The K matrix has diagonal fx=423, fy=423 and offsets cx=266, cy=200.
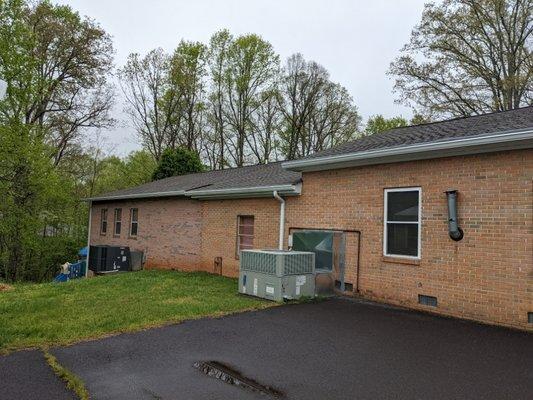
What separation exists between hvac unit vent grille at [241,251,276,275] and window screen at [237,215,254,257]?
2.84 m

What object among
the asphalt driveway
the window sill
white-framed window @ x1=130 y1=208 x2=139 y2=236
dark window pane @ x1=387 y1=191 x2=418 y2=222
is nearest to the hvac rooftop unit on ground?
the asphalt driveway

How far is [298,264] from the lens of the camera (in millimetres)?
9141

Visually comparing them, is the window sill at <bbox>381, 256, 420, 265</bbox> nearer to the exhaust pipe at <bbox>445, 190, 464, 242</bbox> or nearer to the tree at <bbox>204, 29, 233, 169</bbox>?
the exhaust pipe at <bbox>445, 190, 464, 242</bbox>

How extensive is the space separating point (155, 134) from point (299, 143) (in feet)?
37.5

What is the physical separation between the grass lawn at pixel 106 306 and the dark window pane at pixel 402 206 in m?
3.19

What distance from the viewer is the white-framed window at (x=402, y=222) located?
8.42m

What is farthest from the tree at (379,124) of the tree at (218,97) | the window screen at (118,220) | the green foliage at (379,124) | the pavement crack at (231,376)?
the pavement crack at (231,376)

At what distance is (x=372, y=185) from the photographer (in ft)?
30.2

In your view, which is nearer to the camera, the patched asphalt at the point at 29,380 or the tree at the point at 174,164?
the patched asphalt at the point at 29,380

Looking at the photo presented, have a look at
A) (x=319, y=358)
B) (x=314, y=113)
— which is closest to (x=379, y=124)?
(x=314, y=113)

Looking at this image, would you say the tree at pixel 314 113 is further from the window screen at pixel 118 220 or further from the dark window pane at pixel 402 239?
the dark window pane at pixel 402 239

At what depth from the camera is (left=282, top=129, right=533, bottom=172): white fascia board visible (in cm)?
683

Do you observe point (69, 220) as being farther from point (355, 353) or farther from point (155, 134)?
point (355, 353)

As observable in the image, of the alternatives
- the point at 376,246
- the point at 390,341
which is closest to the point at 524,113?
the point at 376,246
